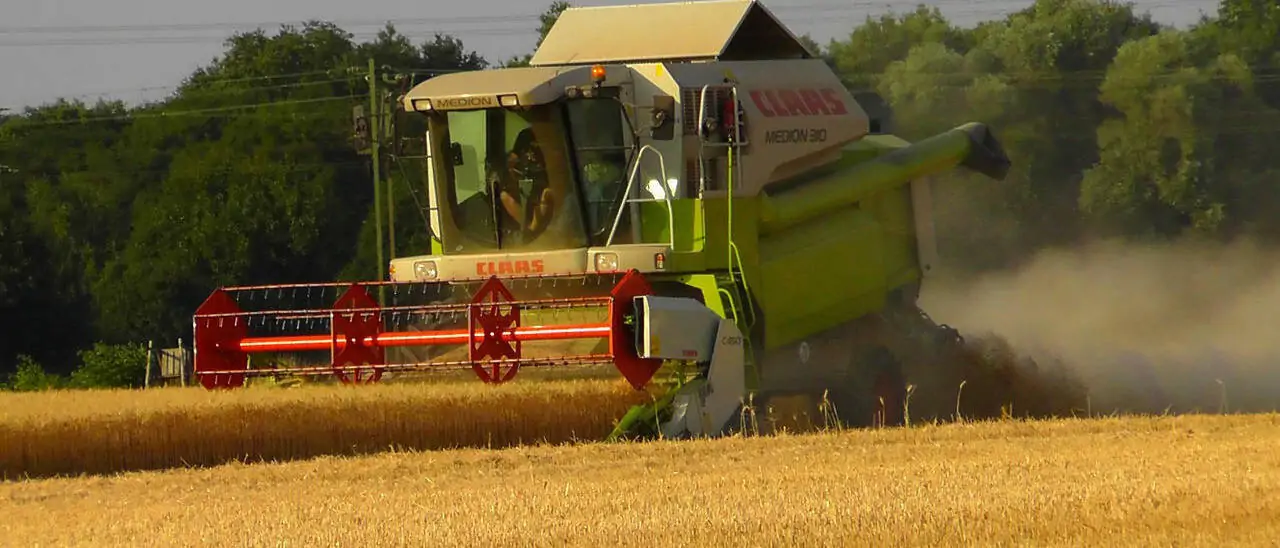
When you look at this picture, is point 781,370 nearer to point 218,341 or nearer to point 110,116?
point 218,341

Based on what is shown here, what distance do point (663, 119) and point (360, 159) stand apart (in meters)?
24.3

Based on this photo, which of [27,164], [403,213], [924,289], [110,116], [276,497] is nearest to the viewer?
[276,497]

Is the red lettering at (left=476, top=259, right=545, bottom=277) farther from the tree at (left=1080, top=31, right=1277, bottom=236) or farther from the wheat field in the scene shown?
the tree at (left=1080, top=31, right=1277, bottom=236)

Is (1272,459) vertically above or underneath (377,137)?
underneath

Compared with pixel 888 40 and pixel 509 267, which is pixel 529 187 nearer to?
pixel 509 267

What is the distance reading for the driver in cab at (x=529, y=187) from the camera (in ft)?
39.3

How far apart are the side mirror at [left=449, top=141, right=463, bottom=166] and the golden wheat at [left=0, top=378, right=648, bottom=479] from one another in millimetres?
1537

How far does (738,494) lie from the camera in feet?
26.5

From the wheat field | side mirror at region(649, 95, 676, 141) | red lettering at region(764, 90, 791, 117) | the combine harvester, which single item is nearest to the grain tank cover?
the combine harvester

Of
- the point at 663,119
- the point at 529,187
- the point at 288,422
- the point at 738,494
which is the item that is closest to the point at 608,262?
the point at 529,187

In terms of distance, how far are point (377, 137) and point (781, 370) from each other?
2.80m

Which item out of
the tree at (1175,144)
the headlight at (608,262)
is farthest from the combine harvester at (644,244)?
the tree at (1175,144)

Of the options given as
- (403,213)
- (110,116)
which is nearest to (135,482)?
(403,213)

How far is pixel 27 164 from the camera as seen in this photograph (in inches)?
1524
